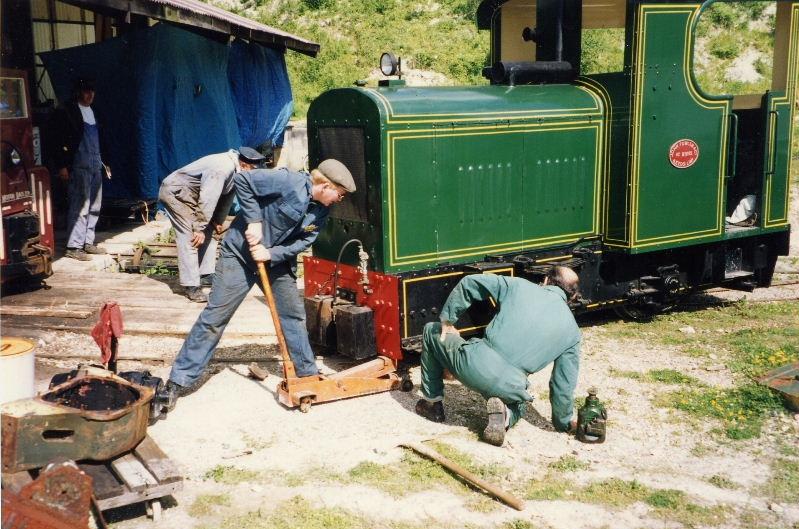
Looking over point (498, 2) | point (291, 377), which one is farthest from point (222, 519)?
point (498, 2)

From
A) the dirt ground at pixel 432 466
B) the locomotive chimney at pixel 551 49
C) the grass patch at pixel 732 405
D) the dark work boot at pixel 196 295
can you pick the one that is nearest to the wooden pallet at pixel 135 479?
the dirt ground at pixel 432 466

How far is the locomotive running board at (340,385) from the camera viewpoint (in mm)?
5520

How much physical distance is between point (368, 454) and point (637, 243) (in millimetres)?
3396

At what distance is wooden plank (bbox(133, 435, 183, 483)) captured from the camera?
4.15m

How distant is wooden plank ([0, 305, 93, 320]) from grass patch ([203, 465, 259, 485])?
3.32 meters

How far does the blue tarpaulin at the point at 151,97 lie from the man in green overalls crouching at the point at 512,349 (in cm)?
755

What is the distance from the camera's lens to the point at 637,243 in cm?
719

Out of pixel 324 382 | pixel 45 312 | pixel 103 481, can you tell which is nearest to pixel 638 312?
pixel 324 382

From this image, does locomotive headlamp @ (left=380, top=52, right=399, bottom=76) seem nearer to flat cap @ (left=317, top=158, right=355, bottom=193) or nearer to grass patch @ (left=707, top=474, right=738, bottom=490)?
flat cap @ (left=317, top=158, right=355, bottom=193)

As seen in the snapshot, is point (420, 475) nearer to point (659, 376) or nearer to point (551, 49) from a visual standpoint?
point (659, 376)

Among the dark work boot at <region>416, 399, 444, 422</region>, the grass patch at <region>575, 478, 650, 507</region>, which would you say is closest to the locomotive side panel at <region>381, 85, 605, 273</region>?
the dark work boot at <region>416, 399, 444, 422</region>

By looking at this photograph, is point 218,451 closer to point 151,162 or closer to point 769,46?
point 151,162

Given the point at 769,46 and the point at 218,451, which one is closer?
the point at 218,451

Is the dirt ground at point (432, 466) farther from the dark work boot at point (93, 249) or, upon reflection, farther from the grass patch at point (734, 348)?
the dark work boot at point (93, 249)
